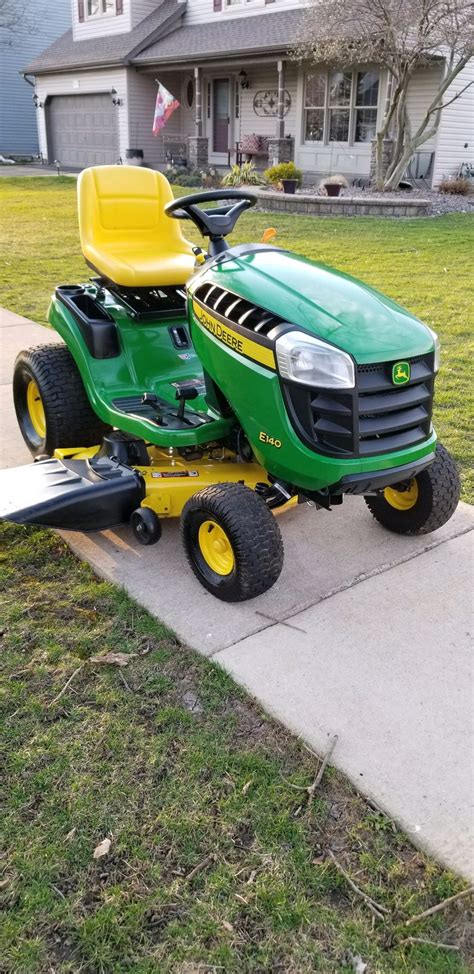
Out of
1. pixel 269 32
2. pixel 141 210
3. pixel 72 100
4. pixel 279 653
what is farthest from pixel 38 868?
pixel 72 100

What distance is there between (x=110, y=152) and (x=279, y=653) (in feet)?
85.0

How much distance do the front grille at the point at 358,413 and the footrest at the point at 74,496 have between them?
87 centimetres

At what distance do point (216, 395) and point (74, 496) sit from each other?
0.67 metres

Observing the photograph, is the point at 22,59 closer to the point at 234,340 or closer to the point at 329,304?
the point at 234,340

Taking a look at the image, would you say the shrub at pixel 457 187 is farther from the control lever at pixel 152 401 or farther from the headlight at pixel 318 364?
the headlight at pixel 318 364

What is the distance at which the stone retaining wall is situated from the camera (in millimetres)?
13602

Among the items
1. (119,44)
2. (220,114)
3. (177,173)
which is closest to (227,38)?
(220,114)

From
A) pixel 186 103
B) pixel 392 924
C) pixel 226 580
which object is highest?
pixel 186 103

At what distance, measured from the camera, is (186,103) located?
23844 millimetres

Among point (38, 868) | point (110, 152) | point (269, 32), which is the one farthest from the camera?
point (110, 152)

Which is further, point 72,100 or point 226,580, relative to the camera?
point 72,100

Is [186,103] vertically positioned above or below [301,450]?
above

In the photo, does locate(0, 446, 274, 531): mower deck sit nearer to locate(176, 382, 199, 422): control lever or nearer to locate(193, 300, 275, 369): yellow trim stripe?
locate(176, 382, 199, 422): control lever

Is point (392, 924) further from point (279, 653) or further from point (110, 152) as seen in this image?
point (110, 152)
